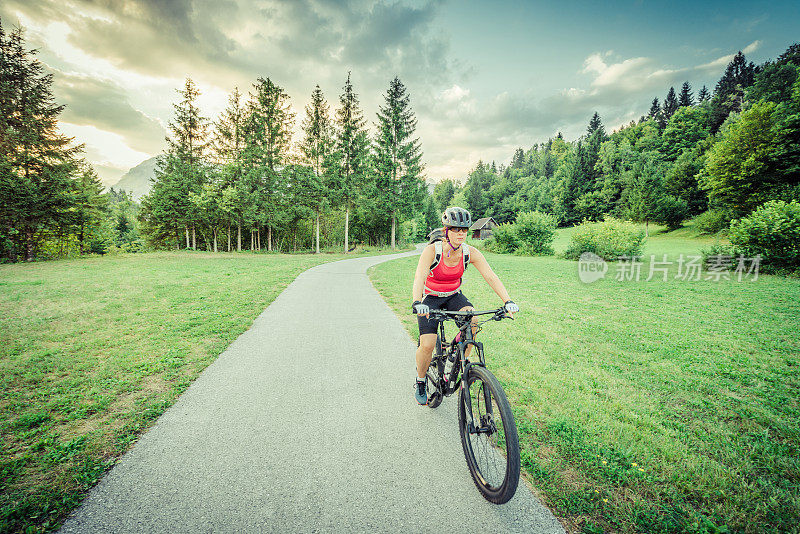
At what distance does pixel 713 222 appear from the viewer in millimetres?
28719

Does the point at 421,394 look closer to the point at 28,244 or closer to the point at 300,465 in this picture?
the point at 300,465

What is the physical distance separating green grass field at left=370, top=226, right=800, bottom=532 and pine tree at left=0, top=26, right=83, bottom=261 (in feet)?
93.1

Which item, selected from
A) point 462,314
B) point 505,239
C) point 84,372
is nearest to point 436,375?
point 462,314

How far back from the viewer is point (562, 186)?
55.6m

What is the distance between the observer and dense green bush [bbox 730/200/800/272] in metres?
12.5

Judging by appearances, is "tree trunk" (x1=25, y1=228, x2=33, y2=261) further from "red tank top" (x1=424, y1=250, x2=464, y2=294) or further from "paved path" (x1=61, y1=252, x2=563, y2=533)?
"red tank top" (x1=424, y1=250, x2=464, y2=294)

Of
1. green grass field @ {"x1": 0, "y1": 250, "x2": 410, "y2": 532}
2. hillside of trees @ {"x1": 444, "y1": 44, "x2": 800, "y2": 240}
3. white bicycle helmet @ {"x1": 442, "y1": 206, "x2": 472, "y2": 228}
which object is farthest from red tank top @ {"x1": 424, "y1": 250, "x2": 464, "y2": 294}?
hillside of trees @ {"x1": 444, "y1": 44, "x2": 800, "y2": 240}

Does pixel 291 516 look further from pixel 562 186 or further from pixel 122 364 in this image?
pixel 562 186

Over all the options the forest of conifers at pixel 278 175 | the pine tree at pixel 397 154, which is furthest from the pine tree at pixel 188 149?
the pine tree at pixel 397 154

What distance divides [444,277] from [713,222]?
4107 centimetres

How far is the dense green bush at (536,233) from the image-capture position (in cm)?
2947

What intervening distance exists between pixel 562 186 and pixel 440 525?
214 feet

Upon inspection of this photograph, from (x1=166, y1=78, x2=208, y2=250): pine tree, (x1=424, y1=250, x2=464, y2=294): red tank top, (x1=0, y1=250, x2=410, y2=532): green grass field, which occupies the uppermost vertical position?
(x1=166, y1=78, x2=208, y2=250): pine tree

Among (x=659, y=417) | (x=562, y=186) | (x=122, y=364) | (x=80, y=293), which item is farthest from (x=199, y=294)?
(x=562, y=186)
